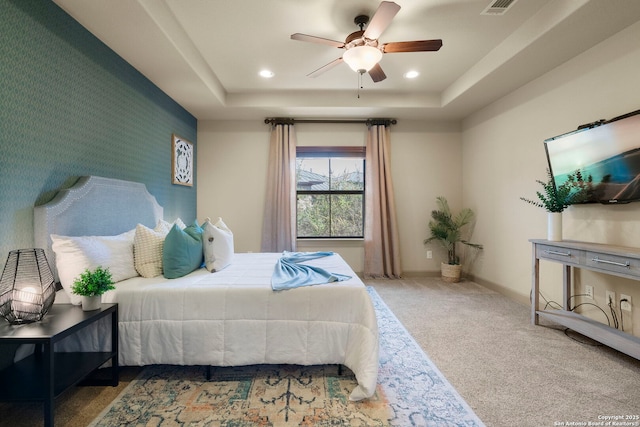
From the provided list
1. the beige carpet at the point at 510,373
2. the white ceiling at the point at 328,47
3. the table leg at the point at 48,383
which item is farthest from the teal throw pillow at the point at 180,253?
the white ceiling at the point at 328,47

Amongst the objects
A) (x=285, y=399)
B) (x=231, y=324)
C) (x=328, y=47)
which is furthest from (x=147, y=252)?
(x=328, y=47)

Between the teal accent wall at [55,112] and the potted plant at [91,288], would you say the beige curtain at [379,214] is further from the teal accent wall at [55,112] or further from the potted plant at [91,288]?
the potted plant at [91,288]

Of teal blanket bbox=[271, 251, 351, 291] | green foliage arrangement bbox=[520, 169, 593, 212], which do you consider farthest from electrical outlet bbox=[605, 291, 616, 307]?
teal blanket bbox=[271, 251, 351, 291]

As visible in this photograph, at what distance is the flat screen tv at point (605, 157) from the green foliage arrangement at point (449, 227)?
5.33 ft

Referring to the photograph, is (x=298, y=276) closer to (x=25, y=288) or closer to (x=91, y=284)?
(x=91, y=284)

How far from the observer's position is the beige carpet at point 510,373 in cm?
155

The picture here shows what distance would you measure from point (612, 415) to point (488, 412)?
0.66 m

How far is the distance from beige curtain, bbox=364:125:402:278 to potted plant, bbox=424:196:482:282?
2.09 ft

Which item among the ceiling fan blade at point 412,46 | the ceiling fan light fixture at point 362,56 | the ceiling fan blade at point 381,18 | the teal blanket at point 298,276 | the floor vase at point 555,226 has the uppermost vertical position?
the ceiling fan blade at point 381,18

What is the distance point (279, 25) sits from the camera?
101 inches

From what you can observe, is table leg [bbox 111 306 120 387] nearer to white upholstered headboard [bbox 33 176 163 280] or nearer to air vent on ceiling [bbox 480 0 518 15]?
white upholstered headboard [bbox 33 176 163 280]

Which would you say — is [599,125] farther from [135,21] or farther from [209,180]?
[209,180]

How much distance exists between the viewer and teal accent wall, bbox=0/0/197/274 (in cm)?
168

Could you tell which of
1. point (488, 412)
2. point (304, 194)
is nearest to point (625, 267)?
point (488, 412)
